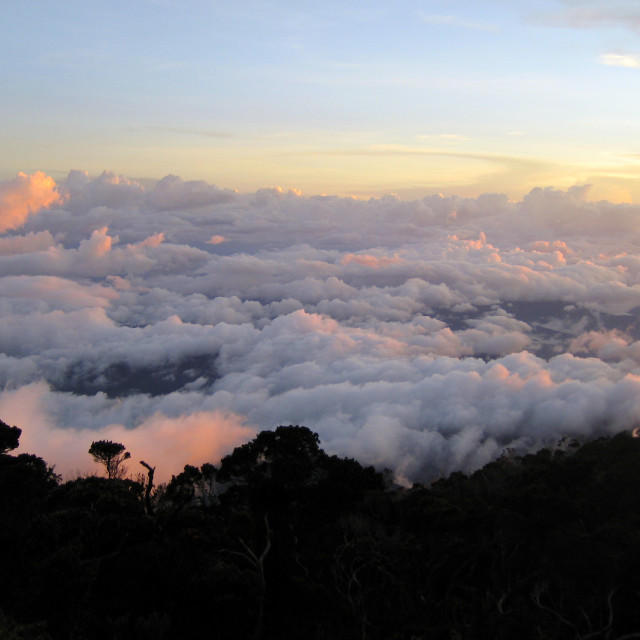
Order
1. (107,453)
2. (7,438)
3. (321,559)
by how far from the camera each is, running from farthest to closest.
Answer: (107,453)
(7,438)
(321,559)

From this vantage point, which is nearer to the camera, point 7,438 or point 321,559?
point 321,559

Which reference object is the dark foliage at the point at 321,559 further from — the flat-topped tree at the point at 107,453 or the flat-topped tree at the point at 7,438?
the flat-topped tree at the point at 107,453

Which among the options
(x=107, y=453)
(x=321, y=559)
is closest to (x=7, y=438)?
(x=107, y=453)

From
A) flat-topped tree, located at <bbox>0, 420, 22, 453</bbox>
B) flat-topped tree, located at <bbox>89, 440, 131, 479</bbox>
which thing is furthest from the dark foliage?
flat-topped tree, located at <bbox>89, 440, 131, 479</bbox>

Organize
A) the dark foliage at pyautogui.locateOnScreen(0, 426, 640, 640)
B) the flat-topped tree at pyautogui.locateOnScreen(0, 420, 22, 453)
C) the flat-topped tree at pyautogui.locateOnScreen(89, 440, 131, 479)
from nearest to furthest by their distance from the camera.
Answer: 1. the dark foliage at pyautogui.locateOnScreen(0, 426, 640, 640)
2. the flat-topped tree at pyautogui.locateOnScreen(0, 420, 22, 453)
3. the flat-topped tree at pyautogui.locateOnScreen(89, 440, 131, 479)

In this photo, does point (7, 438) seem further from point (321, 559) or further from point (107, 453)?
point (321, 559)

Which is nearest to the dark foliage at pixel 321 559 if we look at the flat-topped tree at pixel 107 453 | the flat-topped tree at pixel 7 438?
the flat-topped tree at pixel 7 438

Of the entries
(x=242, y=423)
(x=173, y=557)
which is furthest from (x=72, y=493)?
(x=242, y=423)

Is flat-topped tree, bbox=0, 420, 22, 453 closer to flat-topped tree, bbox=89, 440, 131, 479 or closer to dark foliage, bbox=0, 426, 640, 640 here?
dark foliage, bbox=0, 426, 640, 640
